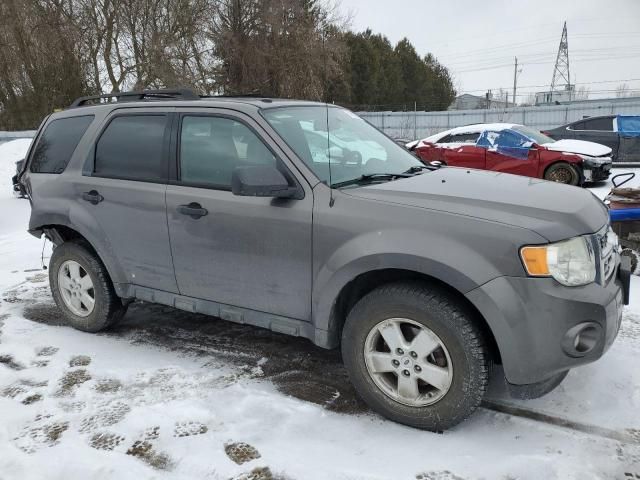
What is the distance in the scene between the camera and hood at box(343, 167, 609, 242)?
2.74 metres

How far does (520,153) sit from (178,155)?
9.46m

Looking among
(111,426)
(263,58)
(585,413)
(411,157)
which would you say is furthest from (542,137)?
(263,58)

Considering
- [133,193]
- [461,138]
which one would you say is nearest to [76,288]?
[133,193]

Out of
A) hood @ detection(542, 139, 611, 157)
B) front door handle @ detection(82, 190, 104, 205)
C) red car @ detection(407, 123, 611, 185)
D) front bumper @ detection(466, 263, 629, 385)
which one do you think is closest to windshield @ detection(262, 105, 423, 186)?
front bumper @ detection(466, 263, 629, 385)

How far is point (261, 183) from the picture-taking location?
122 inches

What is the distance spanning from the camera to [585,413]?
3.13 meters

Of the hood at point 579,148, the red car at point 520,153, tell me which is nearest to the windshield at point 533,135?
the red car at point 520,153

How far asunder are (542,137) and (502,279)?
1067 cm

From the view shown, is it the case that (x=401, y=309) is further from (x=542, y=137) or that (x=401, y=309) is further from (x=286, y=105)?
(x=542, y=137)

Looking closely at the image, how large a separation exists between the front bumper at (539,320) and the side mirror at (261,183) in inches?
47.8

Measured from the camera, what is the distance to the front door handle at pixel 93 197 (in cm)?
417

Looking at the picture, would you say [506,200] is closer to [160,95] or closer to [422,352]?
[422,352]

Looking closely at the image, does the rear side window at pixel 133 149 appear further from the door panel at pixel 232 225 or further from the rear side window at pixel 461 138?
the rear side window at pixel 461 138

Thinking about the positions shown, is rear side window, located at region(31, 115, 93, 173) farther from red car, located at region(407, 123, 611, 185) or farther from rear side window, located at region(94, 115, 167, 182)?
red car, located at region(407, 123, 611, 185)
